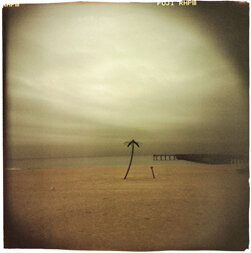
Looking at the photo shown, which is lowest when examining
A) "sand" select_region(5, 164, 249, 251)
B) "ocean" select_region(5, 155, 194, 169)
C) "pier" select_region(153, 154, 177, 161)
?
"sand" select_region(5, 164, 249, 251)

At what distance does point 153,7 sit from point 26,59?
1.05 metres

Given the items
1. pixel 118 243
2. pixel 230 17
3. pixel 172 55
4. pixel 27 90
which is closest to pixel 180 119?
pixel 172 55

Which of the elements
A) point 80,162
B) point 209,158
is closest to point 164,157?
point 209,158

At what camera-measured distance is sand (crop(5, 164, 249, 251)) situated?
220 cm

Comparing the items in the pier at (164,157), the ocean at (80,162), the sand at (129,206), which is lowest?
the sand at (129,206)

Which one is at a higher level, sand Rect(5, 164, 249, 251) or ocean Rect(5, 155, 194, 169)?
ocean Rect(5, 155, 194, 169)

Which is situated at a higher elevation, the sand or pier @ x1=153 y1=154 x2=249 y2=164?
pier @ x1=153 y1=154 x2=249 y2=164

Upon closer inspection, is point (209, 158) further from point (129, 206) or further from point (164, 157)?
point (129, 206)

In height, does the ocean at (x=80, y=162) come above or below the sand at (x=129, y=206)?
above

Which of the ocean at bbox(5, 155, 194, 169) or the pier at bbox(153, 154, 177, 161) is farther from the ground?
the pier at bbox(153, 154, 177, 161)

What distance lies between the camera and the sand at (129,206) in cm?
220

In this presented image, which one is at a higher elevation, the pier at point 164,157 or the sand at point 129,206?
the pier at point 164,157

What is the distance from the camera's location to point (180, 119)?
2248 millimetres

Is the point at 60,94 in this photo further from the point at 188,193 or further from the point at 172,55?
the point at 188,193
